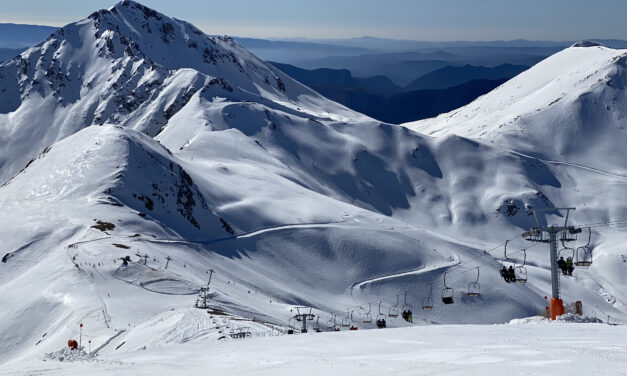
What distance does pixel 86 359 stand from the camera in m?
39.8

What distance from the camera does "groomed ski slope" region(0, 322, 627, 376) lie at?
33744mm

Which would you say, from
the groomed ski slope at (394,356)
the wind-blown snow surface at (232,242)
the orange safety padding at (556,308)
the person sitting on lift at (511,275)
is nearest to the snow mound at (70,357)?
the groomed ski slope at (394,356)

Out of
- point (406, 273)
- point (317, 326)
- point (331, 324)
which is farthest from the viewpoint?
point (406, 273)

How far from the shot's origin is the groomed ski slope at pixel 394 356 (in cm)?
3374

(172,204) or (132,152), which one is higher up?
(132,152)

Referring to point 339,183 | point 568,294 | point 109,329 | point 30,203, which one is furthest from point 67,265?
point 339,183

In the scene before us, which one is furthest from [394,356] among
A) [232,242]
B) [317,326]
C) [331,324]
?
[232,242]

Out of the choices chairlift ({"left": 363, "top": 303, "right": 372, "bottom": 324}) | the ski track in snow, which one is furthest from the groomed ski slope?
the ski track in snow

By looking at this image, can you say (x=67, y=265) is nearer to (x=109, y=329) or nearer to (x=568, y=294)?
(x=109, y=329)

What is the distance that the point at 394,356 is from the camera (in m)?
38.0

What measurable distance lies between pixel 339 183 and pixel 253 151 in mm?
23789

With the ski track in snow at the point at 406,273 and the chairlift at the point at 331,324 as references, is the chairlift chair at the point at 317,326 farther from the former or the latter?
the ski track in snow at the point at 406,273

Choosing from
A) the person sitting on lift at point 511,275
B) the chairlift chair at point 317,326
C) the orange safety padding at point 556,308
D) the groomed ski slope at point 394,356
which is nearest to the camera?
the groomed ski slope at point 394,356

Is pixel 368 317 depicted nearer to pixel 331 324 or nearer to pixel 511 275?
pixel 331 324
